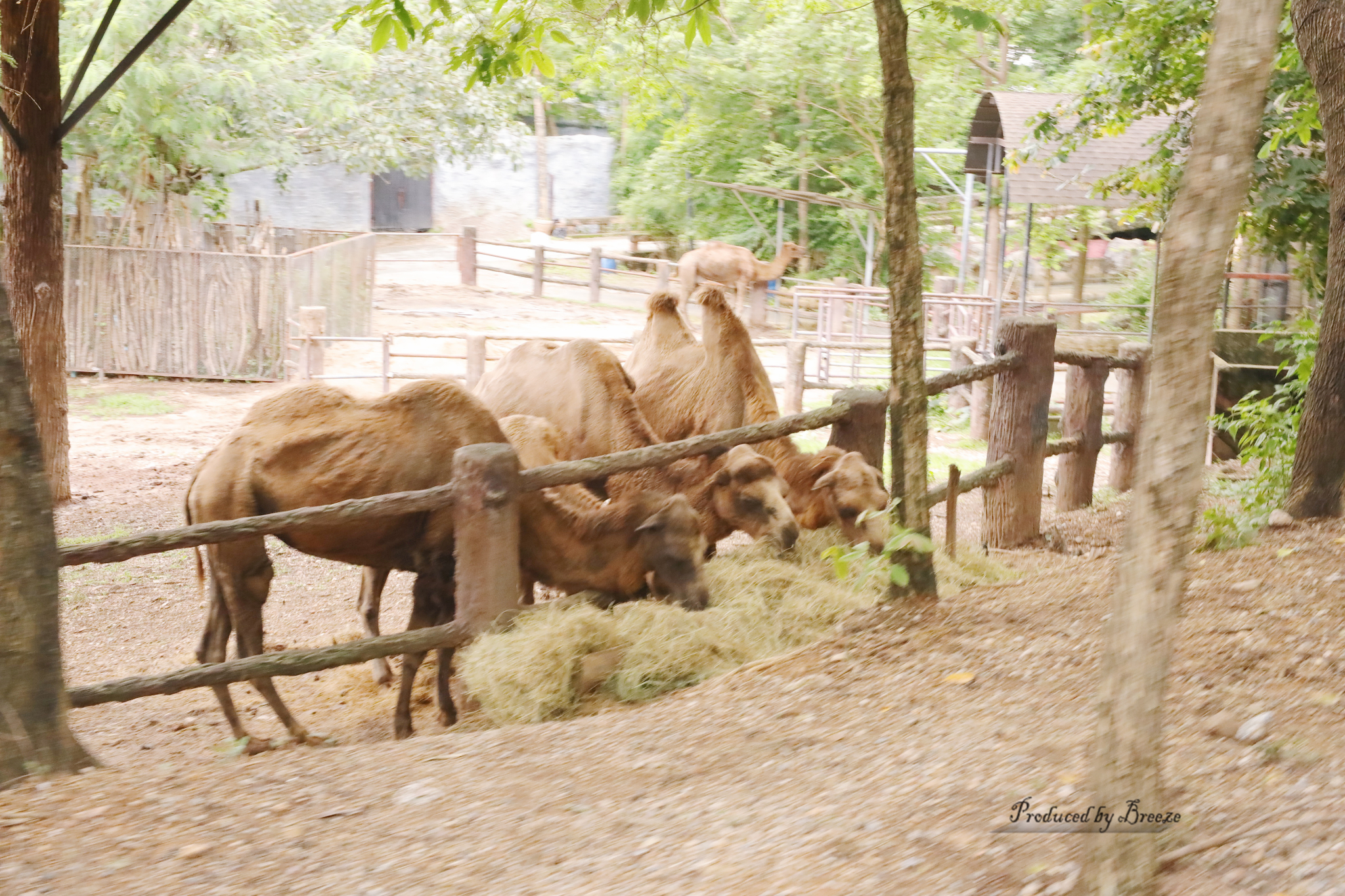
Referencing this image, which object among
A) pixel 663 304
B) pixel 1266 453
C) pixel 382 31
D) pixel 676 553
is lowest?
pixel 676 553

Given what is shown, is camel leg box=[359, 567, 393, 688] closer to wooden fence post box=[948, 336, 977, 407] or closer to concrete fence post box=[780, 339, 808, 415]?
concrete fence post box=[780, 339, 808, 415]

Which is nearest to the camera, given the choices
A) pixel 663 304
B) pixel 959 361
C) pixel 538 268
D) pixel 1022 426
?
pixel 1022 426

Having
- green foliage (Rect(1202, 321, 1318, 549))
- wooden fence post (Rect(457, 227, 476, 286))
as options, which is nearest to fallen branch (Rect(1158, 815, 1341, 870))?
green foliage (Rect(1202, 321, 1318, 549))

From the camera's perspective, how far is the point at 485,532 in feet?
16.8

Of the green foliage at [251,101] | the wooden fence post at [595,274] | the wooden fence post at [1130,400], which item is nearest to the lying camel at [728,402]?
the wooden fence post at [1130,400]

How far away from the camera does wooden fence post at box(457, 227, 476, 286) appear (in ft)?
88.7

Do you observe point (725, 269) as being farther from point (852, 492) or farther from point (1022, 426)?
point (852, 492)

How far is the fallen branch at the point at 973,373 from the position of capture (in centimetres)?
650

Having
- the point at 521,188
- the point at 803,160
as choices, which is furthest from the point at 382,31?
the point at 521,188

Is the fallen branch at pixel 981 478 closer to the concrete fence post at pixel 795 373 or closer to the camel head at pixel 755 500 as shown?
the camel head at pixel 755 500

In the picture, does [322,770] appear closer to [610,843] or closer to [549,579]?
[610,843]

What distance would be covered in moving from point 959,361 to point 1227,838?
1417cm

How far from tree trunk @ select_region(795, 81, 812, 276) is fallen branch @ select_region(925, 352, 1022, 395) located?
1975 cm

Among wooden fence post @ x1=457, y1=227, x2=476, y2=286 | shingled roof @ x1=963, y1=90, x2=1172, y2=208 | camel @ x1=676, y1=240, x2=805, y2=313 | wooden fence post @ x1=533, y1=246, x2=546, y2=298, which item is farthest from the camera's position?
wooden fence post @ x1=457, y1=227, x2=476, y2=286
